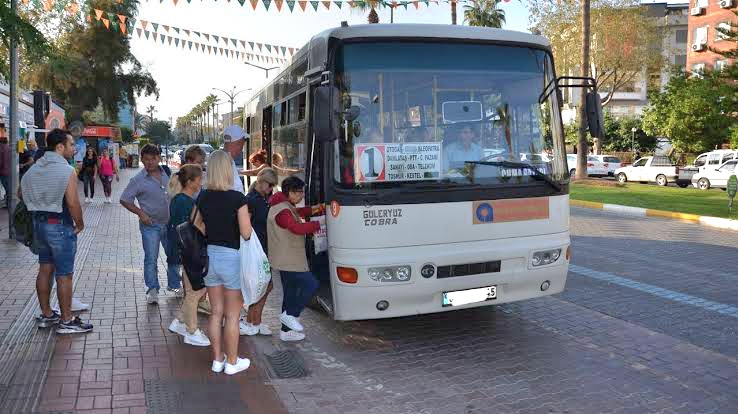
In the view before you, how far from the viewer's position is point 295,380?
16.8ft

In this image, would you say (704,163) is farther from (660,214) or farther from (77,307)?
(77,307)

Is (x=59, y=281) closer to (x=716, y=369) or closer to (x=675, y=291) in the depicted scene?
(x=716, y=369)

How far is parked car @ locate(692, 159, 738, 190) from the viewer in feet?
92.2

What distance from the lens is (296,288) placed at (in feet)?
19.7

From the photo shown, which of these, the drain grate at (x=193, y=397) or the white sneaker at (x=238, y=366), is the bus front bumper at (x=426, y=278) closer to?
the white sneaker at (x=238, y=366)

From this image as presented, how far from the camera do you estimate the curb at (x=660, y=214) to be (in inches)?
610

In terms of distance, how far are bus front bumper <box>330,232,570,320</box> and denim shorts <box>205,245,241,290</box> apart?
0.90m

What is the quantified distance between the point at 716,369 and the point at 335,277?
311cm

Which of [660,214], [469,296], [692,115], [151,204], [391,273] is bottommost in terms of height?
[660,214]

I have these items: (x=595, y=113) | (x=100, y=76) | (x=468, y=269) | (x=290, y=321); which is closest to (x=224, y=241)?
(x=290, y=321)

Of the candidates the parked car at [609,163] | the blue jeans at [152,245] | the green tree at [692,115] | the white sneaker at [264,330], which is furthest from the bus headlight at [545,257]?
the parked car at [609,163]

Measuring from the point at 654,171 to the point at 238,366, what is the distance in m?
31.8

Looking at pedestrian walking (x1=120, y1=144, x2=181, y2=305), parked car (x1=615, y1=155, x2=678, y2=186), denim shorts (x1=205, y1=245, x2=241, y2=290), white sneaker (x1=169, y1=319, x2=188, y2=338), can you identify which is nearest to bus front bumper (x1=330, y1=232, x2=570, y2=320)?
denim shorts (x1=205, y1=245, x2=241, y2=290)

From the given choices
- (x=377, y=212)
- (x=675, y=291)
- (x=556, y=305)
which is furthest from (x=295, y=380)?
(x=675, y=291)
